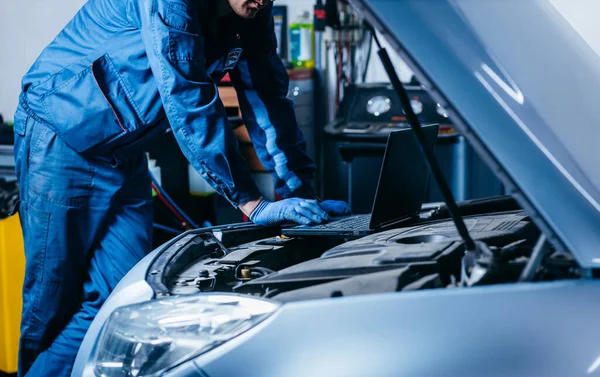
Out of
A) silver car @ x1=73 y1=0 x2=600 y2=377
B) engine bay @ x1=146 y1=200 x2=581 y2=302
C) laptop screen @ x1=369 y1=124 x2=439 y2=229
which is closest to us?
silver car @ x1=73 y1=0 x2=600 y2=377

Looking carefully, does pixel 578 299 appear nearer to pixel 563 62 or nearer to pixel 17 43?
pixel 563 62

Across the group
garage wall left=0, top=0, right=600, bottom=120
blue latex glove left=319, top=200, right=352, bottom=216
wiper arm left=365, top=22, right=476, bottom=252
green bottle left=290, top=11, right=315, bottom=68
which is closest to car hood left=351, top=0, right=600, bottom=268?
wiper arm left=365, top=22, right=476, bottom=252

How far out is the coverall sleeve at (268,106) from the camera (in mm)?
2109

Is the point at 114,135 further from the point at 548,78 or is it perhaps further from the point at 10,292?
the point at 548,78

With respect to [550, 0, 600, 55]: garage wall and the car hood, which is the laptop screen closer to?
the car hood

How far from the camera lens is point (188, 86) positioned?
1.65m

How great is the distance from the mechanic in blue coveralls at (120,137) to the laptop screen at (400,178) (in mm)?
187

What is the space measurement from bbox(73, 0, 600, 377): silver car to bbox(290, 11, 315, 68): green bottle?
3183mm

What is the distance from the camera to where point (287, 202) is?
1.70 meters

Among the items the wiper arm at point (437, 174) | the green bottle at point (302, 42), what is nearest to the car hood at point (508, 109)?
the wiper arm at point (437, 174)

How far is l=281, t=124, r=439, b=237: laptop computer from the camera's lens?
4.92 feet

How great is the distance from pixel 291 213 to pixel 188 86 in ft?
1.31

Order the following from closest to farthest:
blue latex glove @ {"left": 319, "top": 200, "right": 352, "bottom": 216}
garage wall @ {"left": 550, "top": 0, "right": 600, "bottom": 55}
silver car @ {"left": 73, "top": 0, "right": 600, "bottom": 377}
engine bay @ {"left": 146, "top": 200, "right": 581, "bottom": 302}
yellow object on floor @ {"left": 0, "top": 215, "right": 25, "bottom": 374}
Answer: silver car @ {"left": 73, "top": 0, "right": 600, "bottom": 377}, engine bay @ {"left": 146, "top": 200, "right": 581, "bottom": 302}, blue latex glove @ {"left": 319, "top": 200, "right": 352, "bottom": 216}, yellow object on floor @ {"left": 0, "top": 215, "right": 25, "bottom": 374}, garage wall @ {"left": 550, "top": 0, "right": 600, "bottom": 55}

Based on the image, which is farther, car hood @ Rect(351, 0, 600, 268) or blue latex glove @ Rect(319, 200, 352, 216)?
blue latex glove @ Rect(319, 200, 352, 216)
